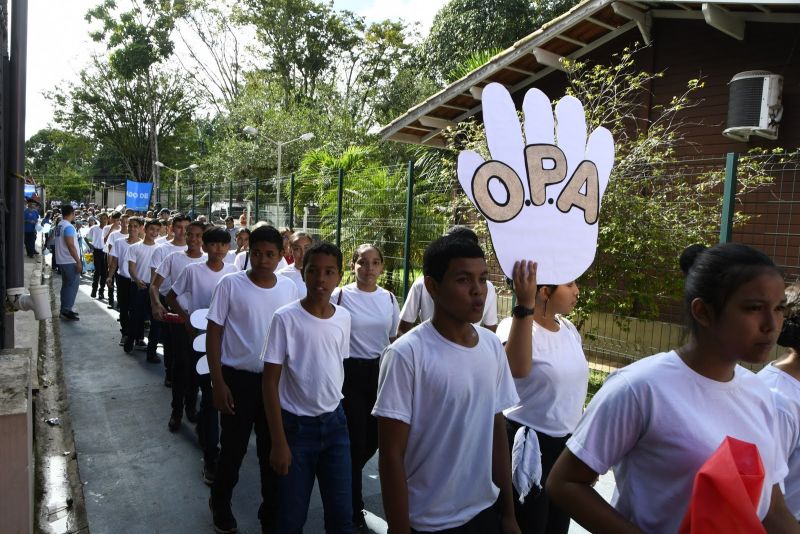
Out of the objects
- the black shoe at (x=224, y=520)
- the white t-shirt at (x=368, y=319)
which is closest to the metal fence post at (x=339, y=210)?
the white t-shirt at (x=368, y=319)

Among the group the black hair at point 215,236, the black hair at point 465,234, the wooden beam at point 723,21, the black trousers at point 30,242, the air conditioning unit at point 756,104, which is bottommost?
the black trousers at point 30,242

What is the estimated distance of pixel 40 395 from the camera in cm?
614

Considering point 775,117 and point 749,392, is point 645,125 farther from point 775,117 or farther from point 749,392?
point 749,392

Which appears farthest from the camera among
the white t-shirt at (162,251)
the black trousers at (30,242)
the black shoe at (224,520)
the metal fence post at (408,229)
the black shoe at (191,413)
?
the black trousers at (30,242)

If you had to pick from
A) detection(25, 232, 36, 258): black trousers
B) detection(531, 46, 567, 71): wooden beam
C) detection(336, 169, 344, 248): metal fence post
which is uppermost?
detection(531, 46, 567, 71): wooden beam

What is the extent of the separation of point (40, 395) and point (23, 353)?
2.77 meters

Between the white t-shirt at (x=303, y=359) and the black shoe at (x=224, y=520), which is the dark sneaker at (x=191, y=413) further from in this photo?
the white t-shirt at (x=303, y=359)

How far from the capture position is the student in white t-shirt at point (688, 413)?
1460mm

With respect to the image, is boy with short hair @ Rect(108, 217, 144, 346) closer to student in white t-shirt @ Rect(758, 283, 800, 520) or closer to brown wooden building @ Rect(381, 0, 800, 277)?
brown wooden building @ Rect(381, 0, 800, 277)

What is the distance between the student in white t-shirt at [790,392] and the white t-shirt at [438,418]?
3.12ft

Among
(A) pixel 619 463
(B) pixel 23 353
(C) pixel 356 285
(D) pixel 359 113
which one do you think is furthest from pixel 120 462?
(D) pixel 359 113

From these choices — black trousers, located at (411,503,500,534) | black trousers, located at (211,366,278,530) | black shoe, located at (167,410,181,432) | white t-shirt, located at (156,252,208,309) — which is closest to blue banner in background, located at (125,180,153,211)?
white t-shirt, located at (156,252,208,309)

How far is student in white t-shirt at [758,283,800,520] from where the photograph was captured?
6.46 feet

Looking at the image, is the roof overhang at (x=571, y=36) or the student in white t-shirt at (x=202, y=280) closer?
the student in white t-shirt at (x=202, y=280)
